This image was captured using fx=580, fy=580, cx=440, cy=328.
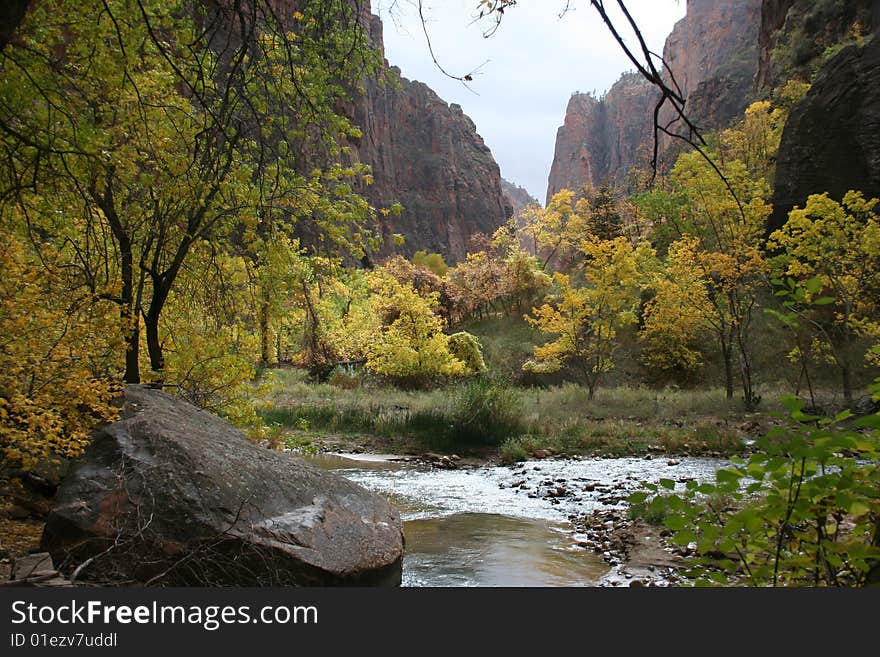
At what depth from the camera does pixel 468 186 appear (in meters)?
117

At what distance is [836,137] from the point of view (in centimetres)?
2302

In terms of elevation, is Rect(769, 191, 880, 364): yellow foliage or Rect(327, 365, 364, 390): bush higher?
Rect(769, 191, 880, 364): yellow foliage

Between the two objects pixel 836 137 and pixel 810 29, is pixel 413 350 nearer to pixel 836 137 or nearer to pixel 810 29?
pixel 836 137

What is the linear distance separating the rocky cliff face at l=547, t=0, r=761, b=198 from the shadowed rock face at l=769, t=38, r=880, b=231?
159ft

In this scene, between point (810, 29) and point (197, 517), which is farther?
point (810, 29)

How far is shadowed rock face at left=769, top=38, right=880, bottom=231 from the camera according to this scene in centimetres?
2191

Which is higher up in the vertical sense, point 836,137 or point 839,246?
point 836,137

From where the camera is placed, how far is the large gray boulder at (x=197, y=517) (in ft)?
11.6

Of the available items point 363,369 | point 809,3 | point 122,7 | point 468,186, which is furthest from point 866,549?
point 468,186

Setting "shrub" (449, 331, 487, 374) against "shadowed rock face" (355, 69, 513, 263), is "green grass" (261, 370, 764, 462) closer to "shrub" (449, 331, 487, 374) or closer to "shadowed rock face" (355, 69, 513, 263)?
"shrub" (449, 331, 487, 374)

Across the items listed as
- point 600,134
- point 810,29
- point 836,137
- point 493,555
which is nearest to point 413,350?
point 493,555

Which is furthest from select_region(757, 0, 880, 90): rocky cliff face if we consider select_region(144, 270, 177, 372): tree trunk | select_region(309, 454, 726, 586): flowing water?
select_region(144, 270, 177, 372): tree trunk

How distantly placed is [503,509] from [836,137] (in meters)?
23.0

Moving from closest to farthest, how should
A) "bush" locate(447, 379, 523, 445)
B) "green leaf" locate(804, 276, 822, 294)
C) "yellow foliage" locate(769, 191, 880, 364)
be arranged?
"green leaf" locate(804, 276, 822, 294) < "bush" locate(447, 379, 523, 445) < "yellow foliage" locate(769, 191, 880, 364)
